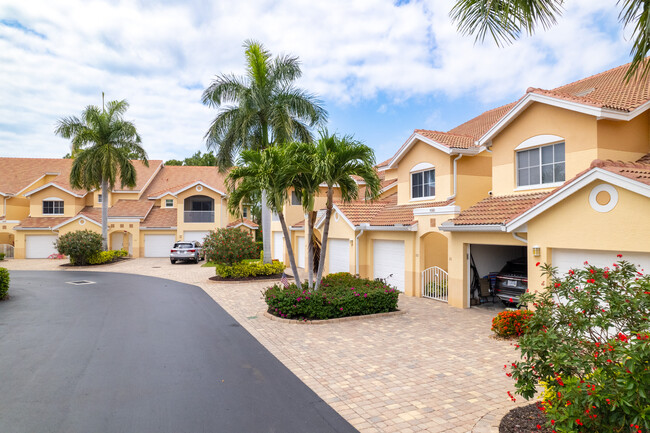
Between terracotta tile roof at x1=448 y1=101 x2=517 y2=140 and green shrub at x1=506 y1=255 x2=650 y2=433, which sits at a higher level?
terracotta tile roof at x1=448 y1=101 x2=517 y2=140

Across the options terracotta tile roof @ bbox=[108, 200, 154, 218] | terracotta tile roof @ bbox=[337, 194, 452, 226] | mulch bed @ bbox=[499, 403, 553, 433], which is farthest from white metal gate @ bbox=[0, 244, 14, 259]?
mulch bed @ bbox=[499, 403, 553, 433]

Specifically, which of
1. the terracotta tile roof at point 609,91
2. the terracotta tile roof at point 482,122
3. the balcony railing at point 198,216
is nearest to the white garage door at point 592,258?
the terracotta tile roof at point 609,91

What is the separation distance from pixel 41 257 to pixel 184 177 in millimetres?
15445

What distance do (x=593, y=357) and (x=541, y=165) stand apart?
10140mm

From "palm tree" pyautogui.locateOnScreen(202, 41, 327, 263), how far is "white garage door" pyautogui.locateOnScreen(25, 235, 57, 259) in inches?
924

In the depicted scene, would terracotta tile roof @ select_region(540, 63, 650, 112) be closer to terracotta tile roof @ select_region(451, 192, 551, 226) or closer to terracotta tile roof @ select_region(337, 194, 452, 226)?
terracotta tile roof @ select_region(451, 192, 551, 226)

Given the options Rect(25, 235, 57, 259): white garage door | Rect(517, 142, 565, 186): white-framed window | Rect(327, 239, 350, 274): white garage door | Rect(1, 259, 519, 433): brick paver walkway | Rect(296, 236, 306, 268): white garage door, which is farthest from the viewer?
Rect(25, 235, 57, 259): white garage door

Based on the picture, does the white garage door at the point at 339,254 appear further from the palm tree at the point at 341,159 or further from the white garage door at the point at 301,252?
the palm tree at the point at 341,159

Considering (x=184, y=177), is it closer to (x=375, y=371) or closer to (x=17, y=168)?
(x=17, y=168)

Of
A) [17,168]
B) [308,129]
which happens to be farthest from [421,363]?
[17,168]

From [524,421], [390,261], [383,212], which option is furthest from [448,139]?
[524,421]

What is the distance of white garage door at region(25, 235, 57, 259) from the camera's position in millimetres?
35438

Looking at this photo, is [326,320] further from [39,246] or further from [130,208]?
[39,246]

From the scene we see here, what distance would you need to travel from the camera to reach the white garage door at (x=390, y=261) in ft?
54.2
